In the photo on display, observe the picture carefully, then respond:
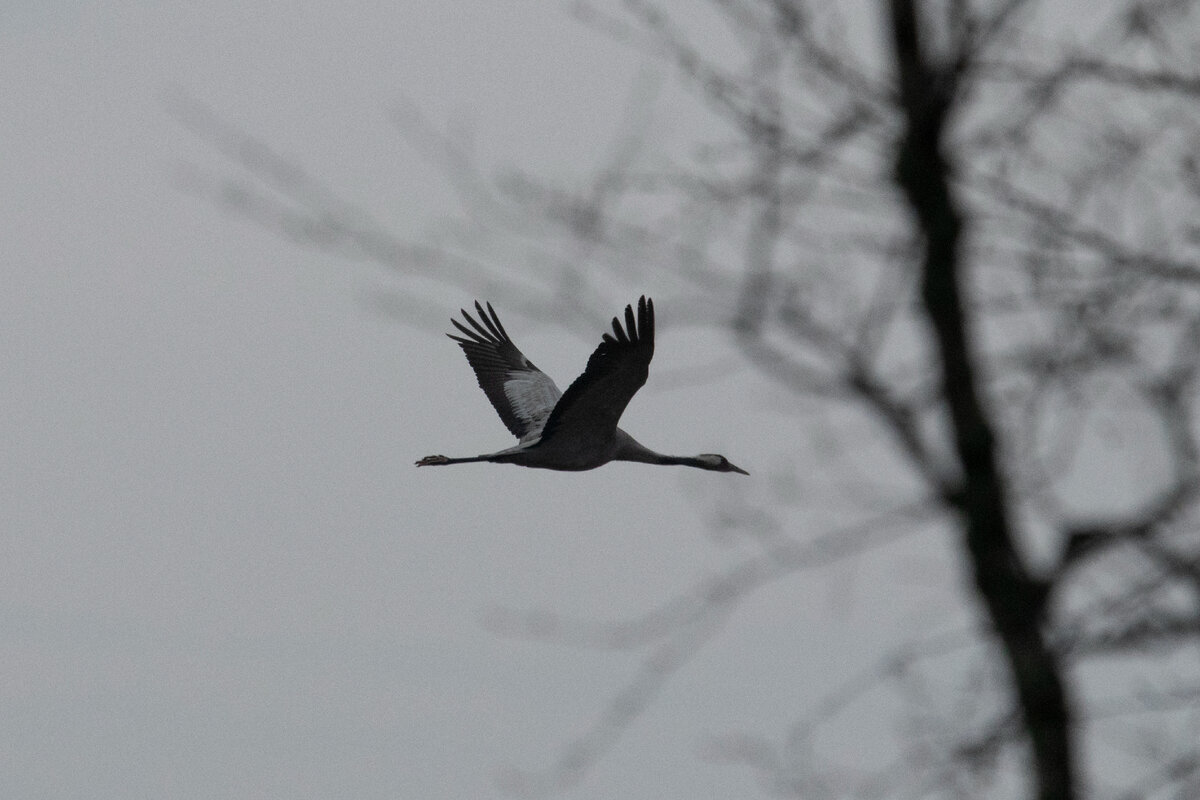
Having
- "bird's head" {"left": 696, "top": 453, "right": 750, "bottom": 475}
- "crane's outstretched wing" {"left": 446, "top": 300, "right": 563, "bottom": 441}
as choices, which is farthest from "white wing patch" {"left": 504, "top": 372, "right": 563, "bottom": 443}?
"bird's head" {"left": 696, "top": 453, "right": 750, "bottom": 475}

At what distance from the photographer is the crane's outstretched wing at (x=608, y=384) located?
9.58 metres

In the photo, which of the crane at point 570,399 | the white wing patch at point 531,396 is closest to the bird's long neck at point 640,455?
the crane at point 570,399

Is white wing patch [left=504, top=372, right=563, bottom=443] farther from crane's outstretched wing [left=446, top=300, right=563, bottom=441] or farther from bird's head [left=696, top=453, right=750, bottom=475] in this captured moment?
bird's head [left=696, top=453, right=750, bottom=475]

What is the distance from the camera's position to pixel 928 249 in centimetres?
410

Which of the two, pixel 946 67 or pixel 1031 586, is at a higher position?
pixel 946 67

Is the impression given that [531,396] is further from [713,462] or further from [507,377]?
[713,462]

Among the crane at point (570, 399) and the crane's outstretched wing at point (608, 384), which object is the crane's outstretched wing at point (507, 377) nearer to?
the crane at point (570, 399)

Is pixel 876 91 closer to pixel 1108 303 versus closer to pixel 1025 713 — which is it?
pixel 1108 303

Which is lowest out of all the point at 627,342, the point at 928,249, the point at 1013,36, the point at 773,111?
the point at 928,249

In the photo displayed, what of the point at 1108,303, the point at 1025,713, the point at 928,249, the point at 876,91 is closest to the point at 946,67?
the point at 876,91

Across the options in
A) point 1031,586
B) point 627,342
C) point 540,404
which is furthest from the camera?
point 540,404

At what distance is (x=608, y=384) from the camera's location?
10.0 meters

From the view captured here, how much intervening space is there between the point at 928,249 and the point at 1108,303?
0.47m

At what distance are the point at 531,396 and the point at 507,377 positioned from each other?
45cm
